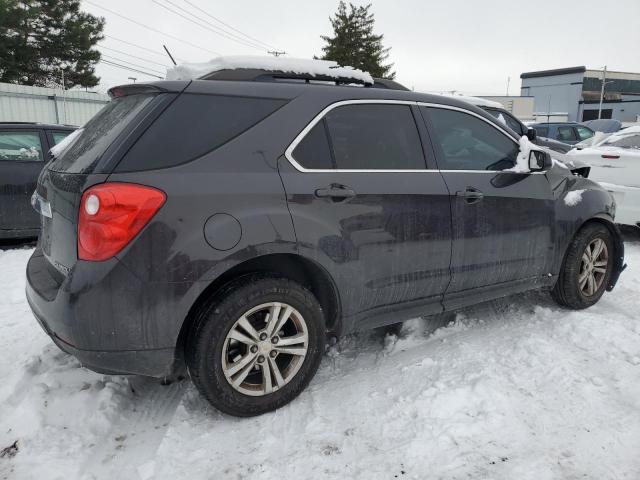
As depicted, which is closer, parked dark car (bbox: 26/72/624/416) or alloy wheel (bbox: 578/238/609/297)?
parked dark car (bbox: 26/72/624/416)

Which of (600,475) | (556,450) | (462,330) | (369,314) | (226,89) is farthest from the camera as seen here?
(462,330)

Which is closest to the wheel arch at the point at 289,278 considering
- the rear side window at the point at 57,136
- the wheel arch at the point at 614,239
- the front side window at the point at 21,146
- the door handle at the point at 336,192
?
the door handle at the point at 336,192

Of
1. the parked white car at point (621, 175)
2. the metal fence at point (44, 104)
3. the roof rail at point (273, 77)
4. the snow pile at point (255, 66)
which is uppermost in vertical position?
the metal fence at point (44, 104)

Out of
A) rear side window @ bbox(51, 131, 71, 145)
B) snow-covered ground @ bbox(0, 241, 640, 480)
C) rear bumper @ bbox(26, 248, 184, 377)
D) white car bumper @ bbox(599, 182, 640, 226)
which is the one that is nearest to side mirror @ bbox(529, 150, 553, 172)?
snow-covered ground @ bbox(0, 241, 640, 480)

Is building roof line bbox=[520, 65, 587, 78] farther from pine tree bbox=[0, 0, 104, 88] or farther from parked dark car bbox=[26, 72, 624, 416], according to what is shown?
parked dark car bbox=[26, 72, 624, 416]

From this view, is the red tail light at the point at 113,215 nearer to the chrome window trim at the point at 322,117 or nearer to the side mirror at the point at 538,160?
the chrome window trim at the point at 322,117

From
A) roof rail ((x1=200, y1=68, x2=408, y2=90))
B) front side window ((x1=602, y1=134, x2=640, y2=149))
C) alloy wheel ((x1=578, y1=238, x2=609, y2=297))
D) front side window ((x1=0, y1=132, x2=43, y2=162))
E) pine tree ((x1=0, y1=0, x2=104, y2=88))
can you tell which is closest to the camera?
roof rail ((x1=200, y1=68, x2=408, y2=90))

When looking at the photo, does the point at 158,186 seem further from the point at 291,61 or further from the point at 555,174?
the point at 555,174

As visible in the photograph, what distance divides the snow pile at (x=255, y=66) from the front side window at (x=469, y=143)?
74cm

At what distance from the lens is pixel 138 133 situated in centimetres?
235

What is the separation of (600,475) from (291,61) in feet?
9.00

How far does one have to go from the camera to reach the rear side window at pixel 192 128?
2.32 metres

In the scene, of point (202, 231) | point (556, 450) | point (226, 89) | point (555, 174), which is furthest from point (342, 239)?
point (555, 174)

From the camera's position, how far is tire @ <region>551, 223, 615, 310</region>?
13.2 feet
